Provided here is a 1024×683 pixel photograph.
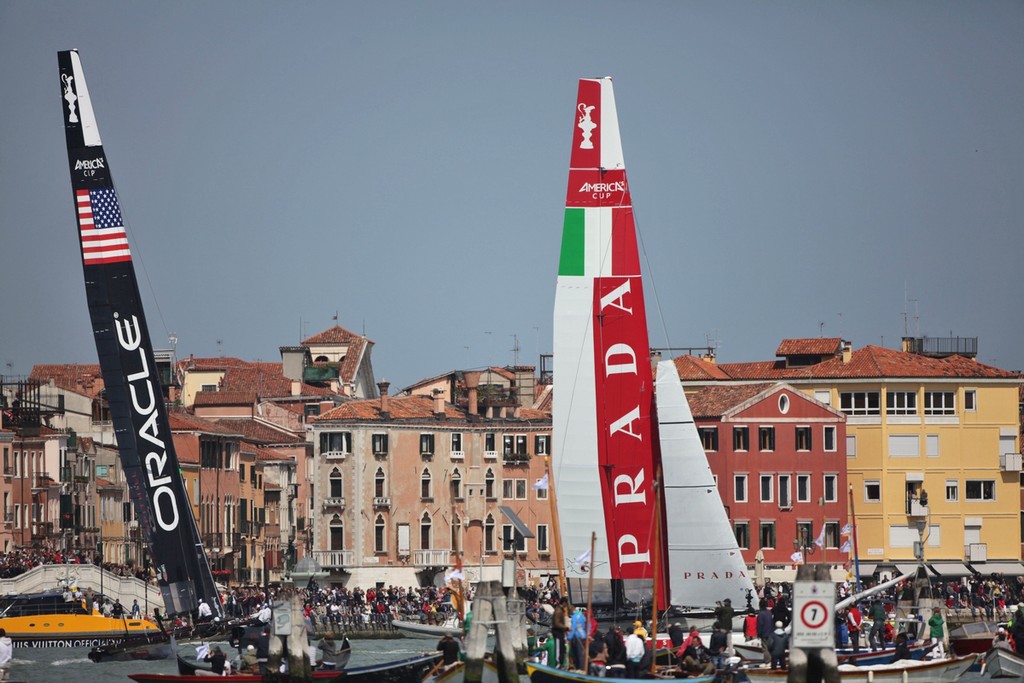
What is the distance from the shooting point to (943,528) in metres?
90.1

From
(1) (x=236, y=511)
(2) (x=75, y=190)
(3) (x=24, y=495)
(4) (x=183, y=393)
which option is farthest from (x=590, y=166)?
(4) (x=183, y=393)

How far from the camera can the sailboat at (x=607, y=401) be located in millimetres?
45781

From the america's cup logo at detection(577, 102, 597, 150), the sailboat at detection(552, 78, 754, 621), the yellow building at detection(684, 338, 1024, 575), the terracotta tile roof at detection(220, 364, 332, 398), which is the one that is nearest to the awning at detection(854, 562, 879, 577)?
the yellow building at detection(684, 338, 1024, 575)

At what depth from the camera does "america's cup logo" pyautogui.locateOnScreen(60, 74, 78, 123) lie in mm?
37969

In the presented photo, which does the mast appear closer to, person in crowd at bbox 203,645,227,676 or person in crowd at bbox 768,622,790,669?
person in crowd at bbox 768,622,790,669

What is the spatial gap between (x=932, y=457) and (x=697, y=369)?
1147 centimetres

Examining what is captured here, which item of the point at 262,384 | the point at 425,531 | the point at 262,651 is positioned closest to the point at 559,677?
the point at 262,651

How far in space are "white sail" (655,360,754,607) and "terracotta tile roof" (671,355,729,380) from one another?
47159 millimetres

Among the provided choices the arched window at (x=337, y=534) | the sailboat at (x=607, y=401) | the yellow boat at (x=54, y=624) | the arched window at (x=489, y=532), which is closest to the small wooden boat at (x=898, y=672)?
the sailboat at (x=607, y=401)

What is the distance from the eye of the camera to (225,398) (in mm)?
112500

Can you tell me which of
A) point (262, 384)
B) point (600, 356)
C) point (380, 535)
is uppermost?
point (262, 384)

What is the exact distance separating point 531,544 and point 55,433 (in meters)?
22.2

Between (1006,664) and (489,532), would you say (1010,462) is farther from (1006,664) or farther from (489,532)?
(1006,664)

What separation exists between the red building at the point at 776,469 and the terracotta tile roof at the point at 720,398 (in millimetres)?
87
